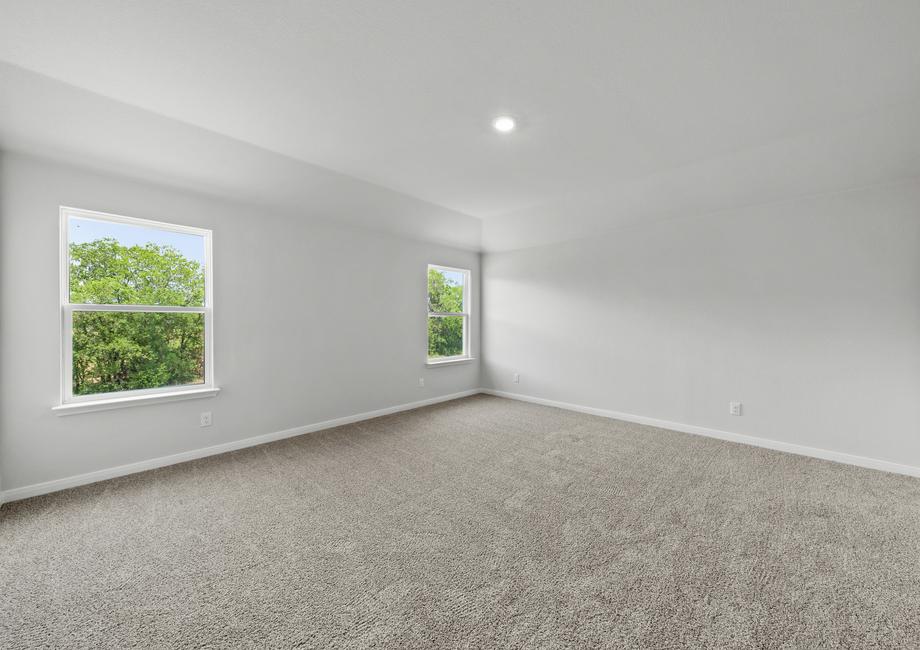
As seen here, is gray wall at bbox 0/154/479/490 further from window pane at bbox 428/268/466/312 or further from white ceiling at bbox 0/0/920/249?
white ceiling at bbox 0/0/920/249

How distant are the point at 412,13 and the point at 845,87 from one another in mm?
2343

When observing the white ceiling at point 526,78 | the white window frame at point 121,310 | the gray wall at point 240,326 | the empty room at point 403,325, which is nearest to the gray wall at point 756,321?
the empty room at point 403,325

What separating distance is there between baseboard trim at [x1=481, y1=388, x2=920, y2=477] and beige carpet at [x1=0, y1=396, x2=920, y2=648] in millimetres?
134

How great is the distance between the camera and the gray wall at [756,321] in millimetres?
2885

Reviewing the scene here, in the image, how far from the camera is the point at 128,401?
2744 millimetres

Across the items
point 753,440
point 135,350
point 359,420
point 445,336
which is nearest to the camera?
point 135,350

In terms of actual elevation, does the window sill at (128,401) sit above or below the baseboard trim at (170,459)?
above

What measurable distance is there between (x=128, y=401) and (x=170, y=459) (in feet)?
1.82

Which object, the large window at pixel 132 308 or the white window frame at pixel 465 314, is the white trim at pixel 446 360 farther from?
the large window at pixel 132 308

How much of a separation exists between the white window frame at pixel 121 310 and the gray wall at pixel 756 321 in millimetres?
3659

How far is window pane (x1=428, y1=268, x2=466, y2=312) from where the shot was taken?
201 inches

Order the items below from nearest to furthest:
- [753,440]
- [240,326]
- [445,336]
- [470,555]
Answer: [470,555]
[240,326]
[753,440]
[445,336]

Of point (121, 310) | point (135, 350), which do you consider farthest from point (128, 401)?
point (121, 310)

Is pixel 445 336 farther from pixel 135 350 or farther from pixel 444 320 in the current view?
pixel 135 350
